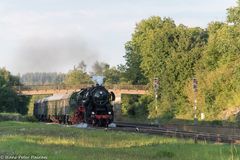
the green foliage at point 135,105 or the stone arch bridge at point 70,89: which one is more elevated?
the stone arch bridge at point 70,89

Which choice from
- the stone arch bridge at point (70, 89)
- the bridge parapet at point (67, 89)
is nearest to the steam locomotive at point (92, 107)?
the stone arch bridge at point (70, 89)

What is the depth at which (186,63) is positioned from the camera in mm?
85438

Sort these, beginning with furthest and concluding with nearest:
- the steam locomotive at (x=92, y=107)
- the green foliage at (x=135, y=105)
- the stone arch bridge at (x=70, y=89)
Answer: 1. the stone arch bridge at (x=70, y=89)
2. the green foliage at (x=135, y=105)
3. the steam locomotive at (x=92, y=107)

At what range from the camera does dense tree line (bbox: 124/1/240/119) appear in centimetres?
6334

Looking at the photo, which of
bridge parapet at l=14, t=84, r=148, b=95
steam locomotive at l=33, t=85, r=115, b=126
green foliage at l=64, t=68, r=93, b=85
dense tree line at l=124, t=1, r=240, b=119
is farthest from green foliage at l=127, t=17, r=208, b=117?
green foliage at l=64, t=68, r=93, b=85

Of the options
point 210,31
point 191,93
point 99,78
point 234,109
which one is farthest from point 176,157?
point 210,31

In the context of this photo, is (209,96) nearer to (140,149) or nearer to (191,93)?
(191,93)

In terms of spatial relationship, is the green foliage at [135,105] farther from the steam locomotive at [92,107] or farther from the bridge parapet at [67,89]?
the steam locomotive at [92,107]

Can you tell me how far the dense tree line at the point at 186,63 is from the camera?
63344 millimetres

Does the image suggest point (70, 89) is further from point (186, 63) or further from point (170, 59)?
point (186, 63)

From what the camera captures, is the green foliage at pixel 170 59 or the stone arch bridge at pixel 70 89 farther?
the stone arch bridge at pixel 70 89

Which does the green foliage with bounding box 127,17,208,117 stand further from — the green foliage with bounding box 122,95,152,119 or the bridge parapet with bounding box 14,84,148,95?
the green foliage with bounding box 122,95,152,119

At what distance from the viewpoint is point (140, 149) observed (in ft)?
62.4

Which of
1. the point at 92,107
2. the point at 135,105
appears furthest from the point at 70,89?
the point at 92,107
